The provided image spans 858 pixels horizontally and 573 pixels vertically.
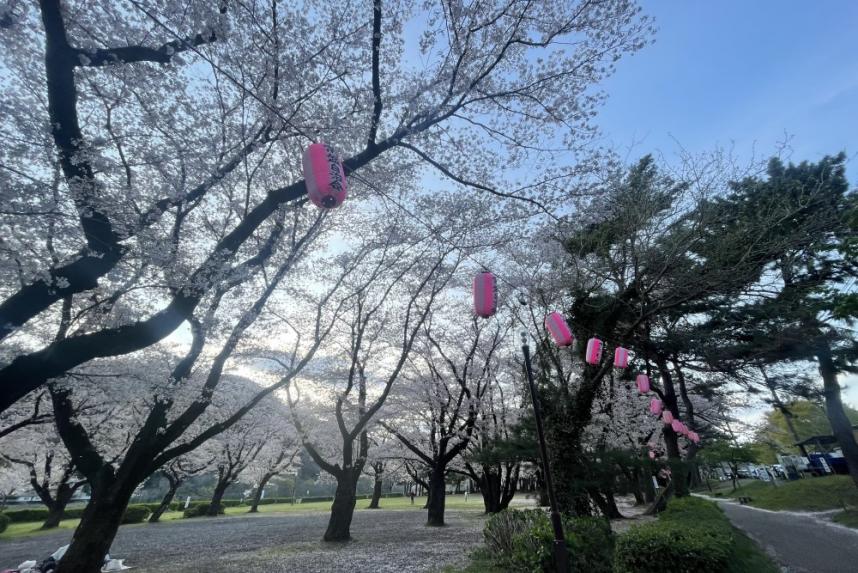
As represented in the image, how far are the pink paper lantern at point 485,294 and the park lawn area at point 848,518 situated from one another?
16226 millimetres

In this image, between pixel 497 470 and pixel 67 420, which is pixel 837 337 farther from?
pixel 67 420

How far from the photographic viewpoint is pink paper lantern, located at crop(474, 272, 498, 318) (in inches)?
269

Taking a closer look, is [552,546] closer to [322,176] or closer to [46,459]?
[322,176]

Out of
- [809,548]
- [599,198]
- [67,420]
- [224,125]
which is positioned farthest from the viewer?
[809,548]

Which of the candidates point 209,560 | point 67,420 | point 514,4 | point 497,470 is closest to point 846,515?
point 497,470

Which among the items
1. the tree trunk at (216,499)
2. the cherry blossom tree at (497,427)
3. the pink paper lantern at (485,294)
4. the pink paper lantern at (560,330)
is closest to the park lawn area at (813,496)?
the cherry blossom tree at (497,427)

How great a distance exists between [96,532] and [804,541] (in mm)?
18234

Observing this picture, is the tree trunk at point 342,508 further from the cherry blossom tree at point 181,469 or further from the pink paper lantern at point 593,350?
the cherry blossom tree at point 181,469

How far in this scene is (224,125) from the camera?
7.26m

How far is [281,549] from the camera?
12430mm

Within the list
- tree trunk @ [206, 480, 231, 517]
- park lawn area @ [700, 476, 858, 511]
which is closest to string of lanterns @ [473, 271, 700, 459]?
park lawn area @ [700, 476, 858, 511]

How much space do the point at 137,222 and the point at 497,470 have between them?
1953 cm

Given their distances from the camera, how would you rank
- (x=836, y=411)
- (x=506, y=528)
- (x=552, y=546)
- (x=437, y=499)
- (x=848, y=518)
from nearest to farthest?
(x=552, y=546) → (x=506, y=528) → (x=848, y=518) → (x=836, y=411) → (x=437, y=499)

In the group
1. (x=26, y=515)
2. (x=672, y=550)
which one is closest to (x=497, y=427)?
(x=672, y=550)
